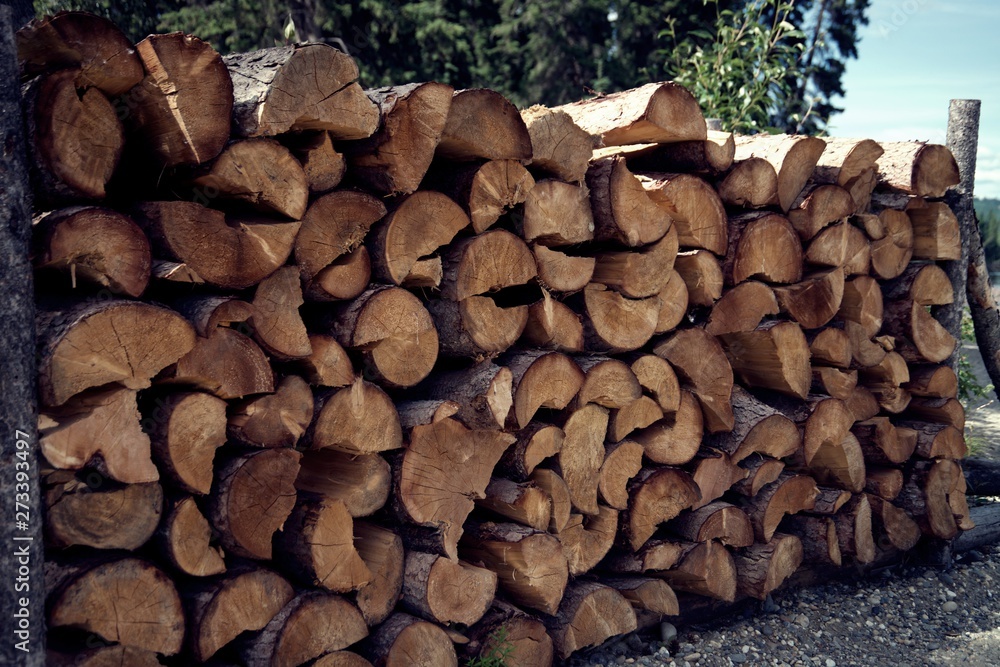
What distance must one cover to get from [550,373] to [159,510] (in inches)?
49.1

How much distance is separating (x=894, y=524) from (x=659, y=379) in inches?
67.7

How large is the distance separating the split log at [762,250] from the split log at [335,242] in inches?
58.9

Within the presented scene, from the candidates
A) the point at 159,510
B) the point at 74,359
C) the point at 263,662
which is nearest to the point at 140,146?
the point at 74,359

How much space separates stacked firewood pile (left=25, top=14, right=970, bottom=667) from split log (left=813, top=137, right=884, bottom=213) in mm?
14

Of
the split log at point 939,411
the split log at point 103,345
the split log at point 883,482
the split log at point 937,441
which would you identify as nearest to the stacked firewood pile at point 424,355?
the split log at point 103,345

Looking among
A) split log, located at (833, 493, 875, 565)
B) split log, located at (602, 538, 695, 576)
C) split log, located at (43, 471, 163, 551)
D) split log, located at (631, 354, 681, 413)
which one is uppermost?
split log, located at (43, 471, 163, 551)

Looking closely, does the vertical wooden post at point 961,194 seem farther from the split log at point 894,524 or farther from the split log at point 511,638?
the split log at point 511,638

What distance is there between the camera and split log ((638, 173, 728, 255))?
3.14 m

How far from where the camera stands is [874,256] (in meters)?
3.86

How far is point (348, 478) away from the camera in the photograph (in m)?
2.50

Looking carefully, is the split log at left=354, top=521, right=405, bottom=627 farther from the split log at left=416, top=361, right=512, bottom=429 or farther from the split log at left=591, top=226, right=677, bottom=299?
the split log at left=591, top=226, right=677, bottom=299

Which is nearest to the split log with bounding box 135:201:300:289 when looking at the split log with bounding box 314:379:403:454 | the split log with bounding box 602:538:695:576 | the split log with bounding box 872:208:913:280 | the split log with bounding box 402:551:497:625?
the split log with bounding box 314:379:403:454

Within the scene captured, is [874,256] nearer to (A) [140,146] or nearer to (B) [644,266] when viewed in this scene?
(B) [644,266]

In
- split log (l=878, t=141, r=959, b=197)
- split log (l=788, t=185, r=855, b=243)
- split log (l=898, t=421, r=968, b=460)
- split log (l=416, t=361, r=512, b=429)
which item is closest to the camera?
split log (l=416, t=361, r=512, b=429)
